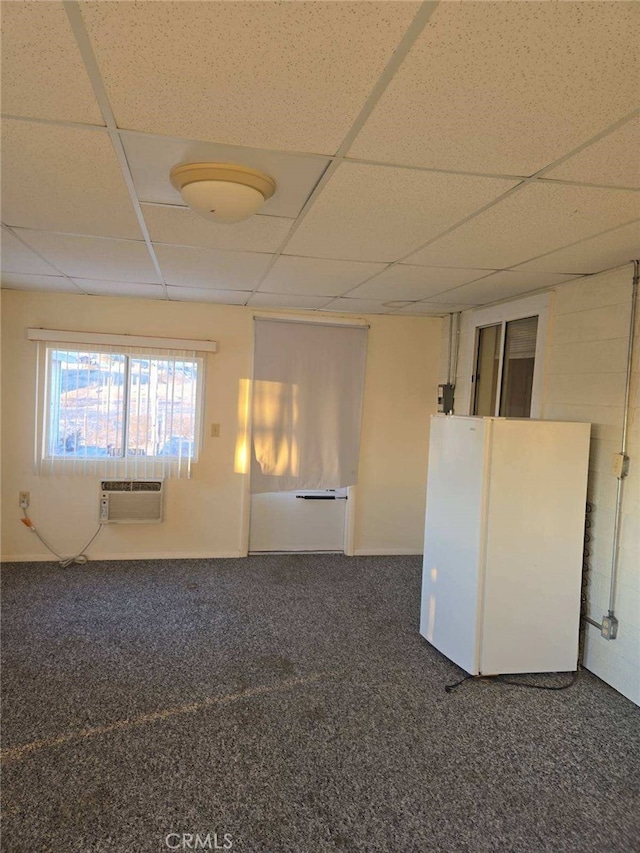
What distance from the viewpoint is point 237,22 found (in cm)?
105

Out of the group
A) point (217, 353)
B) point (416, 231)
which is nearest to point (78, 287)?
point (217, 353)

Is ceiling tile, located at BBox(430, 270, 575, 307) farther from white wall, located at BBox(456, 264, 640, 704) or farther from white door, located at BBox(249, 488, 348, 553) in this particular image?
white door, located at BBox(249, 488, 348, 553)

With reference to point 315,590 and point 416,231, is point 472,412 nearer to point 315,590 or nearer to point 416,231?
point 315,590

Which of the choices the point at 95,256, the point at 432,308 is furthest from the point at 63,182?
the point at 432,308

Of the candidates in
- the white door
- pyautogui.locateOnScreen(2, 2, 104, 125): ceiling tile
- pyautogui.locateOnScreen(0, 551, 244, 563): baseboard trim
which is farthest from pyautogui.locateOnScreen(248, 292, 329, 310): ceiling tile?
pyautogui.locateOnScreen(2, 2, 104, 125): ceiling tile

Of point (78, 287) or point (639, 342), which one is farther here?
point (78, 287)

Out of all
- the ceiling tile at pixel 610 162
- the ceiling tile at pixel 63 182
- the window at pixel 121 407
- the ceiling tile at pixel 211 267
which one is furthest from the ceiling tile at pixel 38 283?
the ceiling tile at pixel 610 162

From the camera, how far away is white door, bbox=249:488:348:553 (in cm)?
502

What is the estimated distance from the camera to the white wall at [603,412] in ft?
9.01

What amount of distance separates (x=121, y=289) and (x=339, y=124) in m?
3.24

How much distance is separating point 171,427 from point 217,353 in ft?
2.64

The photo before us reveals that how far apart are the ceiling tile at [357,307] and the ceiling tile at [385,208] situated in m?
1.54

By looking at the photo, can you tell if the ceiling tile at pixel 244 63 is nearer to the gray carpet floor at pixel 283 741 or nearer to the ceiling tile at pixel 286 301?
the gray carpet floor at pixel 283 741

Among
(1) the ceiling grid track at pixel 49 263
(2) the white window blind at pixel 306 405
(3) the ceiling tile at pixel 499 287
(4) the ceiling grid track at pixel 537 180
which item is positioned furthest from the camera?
(2) the white window blind at pixel 306 405
